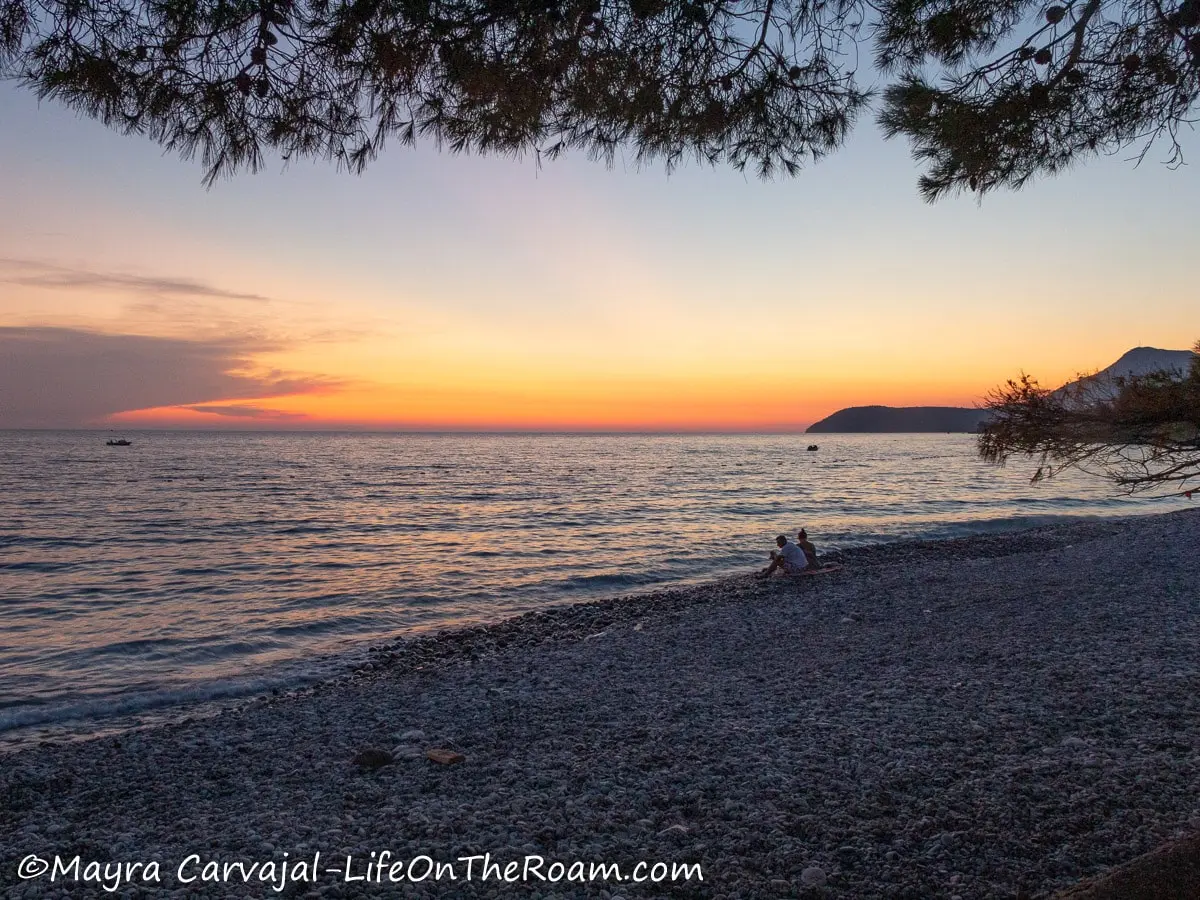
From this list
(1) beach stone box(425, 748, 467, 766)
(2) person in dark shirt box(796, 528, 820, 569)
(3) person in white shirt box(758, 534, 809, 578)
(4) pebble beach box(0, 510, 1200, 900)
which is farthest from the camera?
(2) person in dark shirt box(796, 528, 820, 569)

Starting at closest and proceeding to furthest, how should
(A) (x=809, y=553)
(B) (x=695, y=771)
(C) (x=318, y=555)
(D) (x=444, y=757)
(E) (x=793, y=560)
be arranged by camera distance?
(B) (x=695, y=771) < (D) (x=444, y=757) < (E) (x=793, y=560) < (A) (x=809, y=553) < (C) (x=318, y=555)

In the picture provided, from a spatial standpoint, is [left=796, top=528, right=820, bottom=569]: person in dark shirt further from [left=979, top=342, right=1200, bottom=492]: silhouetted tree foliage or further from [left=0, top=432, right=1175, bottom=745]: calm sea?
[left=979, top=342, right=1200, bottom=492]: silhouetted tree foliage

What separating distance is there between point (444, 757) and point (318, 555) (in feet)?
67.8

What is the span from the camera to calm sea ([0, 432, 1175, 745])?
42.5ft

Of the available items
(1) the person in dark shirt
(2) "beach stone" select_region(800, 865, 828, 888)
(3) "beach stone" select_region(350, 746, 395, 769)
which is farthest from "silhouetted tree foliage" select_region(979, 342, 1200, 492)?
(1) the person in dark shirt

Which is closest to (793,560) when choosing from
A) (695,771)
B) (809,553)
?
(809,553)

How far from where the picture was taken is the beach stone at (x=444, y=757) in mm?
7086

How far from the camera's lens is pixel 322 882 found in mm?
4809

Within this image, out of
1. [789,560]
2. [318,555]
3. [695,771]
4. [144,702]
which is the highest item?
[695,771]

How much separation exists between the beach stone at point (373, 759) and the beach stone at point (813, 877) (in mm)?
4368

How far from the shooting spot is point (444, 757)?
713 centimetres

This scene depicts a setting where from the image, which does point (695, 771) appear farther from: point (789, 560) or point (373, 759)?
point (789, 560)

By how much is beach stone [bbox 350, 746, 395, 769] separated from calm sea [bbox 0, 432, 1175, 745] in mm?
5428

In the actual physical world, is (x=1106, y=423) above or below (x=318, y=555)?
above
